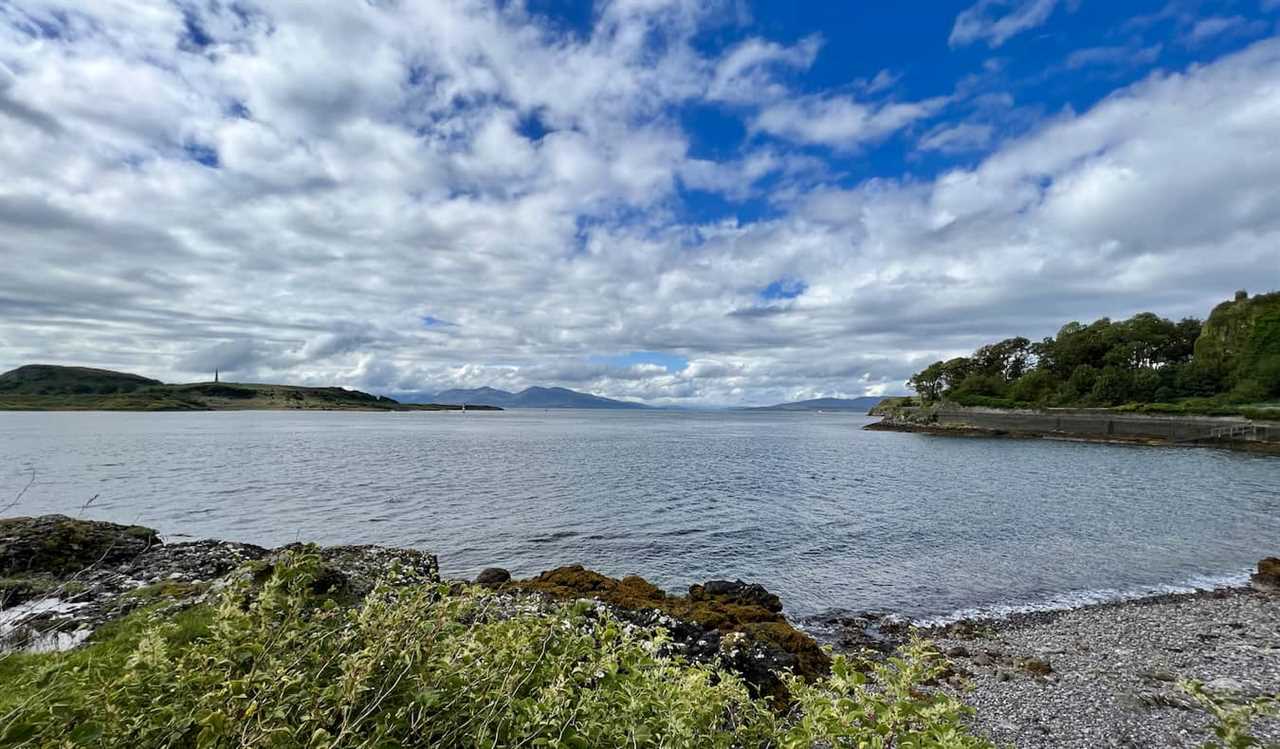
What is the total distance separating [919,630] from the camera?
50.5ft

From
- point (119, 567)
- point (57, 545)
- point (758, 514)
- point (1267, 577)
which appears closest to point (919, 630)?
point (1267, 577)

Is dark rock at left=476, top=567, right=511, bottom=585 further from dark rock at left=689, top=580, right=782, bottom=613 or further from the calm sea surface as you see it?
dark rock at left=689, top=580, right=782, bottom=613

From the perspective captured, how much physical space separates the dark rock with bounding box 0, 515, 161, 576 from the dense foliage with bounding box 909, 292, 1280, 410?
433 ft

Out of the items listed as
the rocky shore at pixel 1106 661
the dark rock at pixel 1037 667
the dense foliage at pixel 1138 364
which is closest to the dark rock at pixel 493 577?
the rocky shore at pixel 1106 661

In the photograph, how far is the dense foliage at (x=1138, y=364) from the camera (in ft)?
354

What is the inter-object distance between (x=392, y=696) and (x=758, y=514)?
3096 centimetres

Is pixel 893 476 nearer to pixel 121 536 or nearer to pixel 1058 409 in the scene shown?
pixel 121 536

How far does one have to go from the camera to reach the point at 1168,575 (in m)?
21.5

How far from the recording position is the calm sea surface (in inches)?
843

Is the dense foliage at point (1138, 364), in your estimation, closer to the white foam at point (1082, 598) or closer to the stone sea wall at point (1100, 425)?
the stone sea wall at point (1100, 425)

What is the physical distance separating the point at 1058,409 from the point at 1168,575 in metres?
112

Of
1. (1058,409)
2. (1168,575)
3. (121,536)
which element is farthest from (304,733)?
(1058,409)

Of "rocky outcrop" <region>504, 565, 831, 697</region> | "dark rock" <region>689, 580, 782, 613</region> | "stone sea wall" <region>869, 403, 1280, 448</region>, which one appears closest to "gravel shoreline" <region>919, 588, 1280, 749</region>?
"rocky outcrop" <region>504, 565, 831, 697</region>

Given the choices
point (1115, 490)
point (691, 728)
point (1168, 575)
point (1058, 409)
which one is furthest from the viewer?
point (1058, 409)
